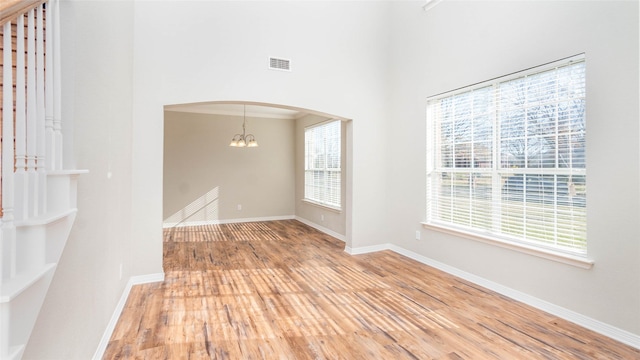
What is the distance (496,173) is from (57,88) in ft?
12.3

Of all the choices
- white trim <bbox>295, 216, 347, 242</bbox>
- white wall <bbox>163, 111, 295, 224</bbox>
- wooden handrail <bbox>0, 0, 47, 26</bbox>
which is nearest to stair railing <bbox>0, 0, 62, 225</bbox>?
wooden handrail <bbox>0, 0, 47, 26</bbox>

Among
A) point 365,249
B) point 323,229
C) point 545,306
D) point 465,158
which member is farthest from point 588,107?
point 323,229

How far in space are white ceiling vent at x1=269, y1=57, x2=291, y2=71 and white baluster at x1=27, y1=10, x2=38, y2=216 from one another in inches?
127

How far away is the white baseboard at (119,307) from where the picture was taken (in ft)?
7.30

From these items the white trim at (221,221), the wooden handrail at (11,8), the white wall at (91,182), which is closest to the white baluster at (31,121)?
the wooden handrail at (11,8)

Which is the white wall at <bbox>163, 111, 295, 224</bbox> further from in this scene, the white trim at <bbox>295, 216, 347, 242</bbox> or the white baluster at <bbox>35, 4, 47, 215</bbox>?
the white baluster at <bbox>35, 4, 47, 215</bbox>

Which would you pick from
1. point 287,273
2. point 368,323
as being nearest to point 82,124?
point 368,323

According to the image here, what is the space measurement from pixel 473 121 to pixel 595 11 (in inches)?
55.5

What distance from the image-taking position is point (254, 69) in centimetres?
426

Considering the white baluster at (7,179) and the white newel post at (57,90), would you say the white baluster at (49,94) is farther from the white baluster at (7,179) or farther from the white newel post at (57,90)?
the white baluster at (7,179)

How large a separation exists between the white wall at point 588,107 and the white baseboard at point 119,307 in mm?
3464

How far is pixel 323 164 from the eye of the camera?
6.85 meters

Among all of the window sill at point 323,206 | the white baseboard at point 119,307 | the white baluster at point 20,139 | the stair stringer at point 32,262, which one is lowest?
the white baseboard at point 119,307

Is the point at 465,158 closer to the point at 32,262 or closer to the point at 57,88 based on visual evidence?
the point at 57,88
